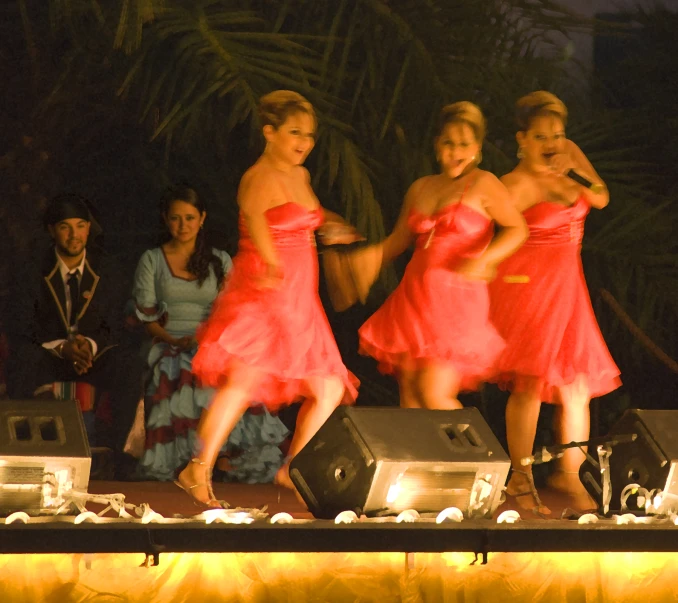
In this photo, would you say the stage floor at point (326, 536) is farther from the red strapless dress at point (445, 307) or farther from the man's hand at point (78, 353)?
the man's hand at point (78, 353)

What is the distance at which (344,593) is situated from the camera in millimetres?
4219

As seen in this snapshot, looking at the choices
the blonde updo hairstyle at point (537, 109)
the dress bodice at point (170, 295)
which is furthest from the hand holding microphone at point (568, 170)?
the dress bodice at point (170, 295)

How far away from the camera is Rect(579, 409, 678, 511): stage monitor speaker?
465cm

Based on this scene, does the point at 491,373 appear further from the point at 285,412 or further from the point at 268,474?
the point at 285,412

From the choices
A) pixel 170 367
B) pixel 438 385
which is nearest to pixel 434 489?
pixel 438 385

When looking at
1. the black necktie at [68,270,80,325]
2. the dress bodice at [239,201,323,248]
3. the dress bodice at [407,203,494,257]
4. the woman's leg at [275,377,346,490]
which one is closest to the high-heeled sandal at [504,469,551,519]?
the woman's leg at [275,377,346,490]

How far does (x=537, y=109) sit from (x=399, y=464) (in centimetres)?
163

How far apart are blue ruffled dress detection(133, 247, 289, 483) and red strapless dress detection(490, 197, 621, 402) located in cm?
132

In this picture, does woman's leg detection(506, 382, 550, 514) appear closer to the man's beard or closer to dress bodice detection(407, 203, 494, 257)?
dress bodice detection(407, 203, 494, 257)

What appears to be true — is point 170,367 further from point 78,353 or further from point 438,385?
point 438,385

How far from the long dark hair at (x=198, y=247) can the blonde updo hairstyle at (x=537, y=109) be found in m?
1.37

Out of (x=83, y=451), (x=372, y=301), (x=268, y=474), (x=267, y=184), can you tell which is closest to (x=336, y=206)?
(x=372, y=301)

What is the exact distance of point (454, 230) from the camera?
5.16 meters

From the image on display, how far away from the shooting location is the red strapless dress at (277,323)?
5008 millimetres
